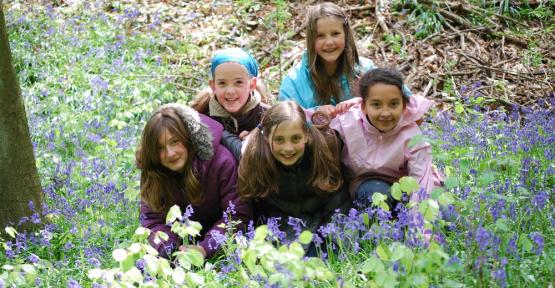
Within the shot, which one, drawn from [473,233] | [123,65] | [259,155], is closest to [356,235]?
[473,233]

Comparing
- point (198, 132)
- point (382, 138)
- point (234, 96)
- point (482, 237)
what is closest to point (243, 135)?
point (234, 96)

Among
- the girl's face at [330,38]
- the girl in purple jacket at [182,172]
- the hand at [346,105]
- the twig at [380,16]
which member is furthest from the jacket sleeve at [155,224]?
the twig at [380,16]

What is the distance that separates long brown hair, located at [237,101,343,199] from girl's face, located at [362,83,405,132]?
13.2 inches

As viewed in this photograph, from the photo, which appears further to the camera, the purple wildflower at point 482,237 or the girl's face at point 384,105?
the girl's face at point 384,105

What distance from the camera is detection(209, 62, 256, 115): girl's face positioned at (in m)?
4.02

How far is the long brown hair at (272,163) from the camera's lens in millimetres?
3656

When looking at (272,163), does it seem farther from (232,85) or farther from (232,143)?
(232,85)

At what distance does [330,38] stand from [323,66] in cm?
25

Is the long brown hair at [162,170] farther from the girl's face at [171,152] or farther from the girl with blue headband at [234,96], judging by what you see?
the girl with blue headband at [234,96]

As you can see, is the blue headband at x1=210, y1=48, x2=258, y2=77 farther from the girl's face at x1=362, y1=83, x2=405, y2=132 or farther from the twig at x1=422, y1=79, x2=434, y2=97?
the twig at x1=422, y1=79, x2=434, y2=97

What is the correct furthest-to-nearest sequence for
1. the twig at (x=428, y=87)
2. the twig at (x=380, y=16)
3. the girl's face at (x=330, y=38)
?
1. the twig at (x=380, y=16)
2. the twig at (x=428, y=87)
3. the girl's face at (x=330, y=38)

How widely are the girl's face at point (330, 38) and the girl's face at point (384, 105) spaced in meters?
0.73

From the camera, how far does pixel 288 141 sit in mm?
3600

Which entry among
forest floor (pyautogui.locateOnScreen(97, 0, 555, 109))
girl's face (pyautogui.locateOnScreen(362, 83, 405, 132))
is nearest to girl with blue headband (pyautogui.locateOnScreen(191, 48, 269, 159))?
girl's face (pyautogui.locateOnScreen(362, 83, 405, 132))
